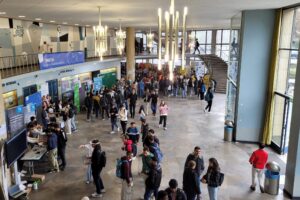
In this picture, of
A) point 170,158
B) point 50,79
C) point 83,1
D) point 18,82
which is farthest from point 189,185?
point 50,79

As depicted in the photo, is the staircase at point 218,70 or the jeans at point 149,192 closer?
the jeans at point 149,192

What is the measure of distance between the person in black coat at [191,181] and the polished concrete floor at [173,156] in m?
1.30

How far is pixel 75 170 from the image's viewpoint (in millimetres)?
9328

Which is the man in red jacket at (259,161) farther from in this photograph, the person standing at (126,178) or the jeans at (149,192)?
the person standing at (126,178)

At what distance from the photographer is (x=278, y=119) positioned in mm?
11617

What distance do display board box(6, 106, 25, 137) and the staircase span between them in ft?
54.0

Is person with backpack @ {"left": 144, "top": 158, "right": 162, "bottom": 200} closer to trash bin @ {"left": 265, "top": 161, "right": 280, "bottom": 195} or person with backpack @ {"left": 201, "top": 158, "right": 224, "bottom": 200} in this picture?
person with backpack @ {"left": 201, "top": 158, "right": 224, "bottom": 200}

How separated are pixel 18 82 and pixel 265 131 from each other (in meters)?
10.7

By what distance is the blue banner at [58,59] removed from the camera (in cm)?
1424

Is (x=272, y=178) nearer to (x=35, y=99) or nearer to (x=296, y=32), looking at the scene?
(x=296, y=32)

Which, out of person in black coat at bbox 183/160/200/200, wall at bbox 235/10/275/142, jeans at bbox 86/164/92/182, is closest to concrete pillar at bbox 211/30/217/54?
wall at bbox 235/10/275/142

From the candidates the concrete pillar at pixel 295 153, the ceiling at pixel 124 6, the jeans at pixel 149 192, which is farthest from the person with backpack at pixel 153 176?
the ceiling at pixel 124 6

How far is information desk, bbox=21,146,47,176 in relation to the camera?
8492 mm

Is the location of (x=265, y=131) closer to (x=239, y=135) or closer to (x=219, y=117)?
(x=239, y=135)
